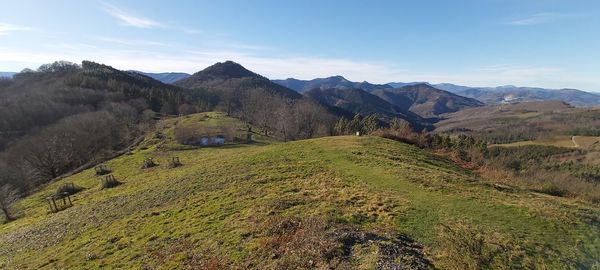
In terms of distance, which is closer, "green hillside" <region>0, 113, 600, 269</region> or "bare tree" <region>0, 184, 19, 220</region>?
"green hillside" <region>0, 113, 600, 269</region>

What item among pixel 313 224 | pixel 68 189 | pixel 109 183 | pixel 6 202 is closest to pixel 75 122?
pixel 68 189

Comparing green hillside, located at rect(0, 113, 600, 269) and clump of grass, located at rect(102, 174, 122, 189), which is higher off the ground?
green hillside, located at rect(0, 113, 600, 269)

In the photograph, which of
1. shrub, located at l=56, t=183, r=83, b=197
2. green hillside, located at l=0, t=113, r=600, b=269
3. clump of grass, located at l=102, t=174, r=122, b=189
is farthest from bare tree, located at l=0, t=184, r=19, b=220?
clump of grass, located at l=102, t=174, r=122, b=189

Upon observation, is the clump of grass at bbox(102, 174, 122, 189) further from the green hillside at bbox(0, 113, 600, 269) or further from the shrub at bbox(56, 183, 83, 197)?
the shrub at bbox(56, 183, 83, 197)

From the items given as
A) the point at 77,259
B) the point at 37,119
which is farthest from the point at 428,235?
the point at 37,119

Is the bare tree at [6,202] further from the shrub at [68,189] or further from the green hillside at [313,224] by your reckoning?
the shrub at [68,189]

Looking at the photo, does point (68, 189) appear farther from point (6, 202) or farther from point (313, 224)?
point (313, 224)

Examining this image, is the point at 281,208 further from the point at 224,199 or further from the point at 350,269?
the point at 350,269

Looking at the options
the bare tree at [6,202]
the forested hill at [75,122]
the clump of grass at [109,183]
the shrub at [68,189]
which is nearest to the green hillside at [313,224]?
the bare tree at [6,202]
